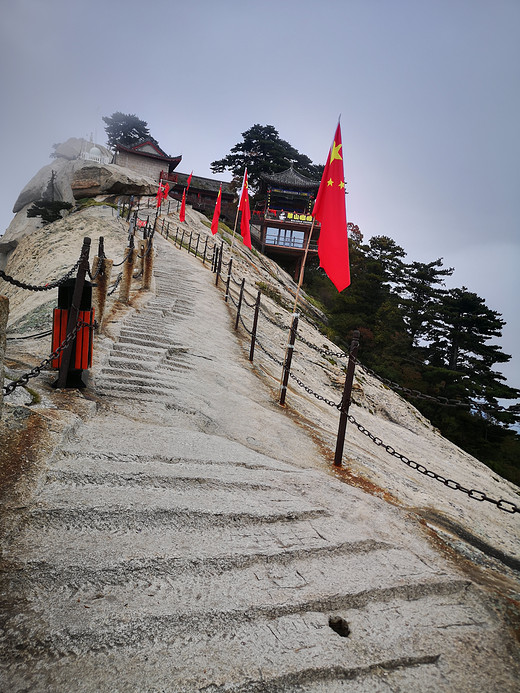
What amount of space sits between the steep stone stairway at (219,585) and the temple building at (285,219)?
2894 centimetres

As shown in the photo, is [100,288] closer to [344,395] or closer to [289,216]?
[344,395]

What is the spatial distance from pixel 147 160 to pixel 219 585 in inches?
1589

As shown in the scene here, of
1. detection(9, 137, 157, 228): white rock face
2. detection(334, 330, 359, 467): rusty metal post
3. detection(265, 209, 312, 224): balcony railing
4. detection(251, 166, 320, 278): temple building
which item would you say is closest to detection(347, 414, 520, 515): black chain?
detection(334, 330, 359, 467): rusty metal post

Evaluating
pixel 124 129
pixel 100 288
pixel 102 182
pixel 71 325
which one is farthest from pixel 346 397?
pixel 124 129

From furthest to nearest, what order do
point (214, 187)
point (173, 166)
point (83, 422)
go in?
point (214, 187)
point (173, 166)
point (83, 422)

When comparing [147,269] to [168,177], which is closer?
[147,269]

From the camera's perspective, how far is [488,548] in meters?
3.77

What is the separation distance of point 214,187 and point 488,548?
41335 millimetres

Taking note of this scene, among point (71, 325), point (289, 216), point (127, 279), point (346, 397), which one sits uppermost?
point (289, 216)

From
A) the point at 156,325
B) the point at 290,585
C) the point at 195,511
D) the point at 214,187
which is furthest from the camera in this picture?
the point at 214,187

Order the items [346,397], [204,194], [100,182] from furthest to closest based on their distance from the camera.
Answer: [204,194] < [100,182] < [346,397]

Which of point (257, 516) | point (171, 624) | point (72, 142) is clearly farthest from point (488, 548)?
point (72, 142)

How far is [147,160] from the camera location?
36.1m

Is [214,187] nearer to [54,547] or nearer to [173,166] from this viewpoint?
[173,166]
